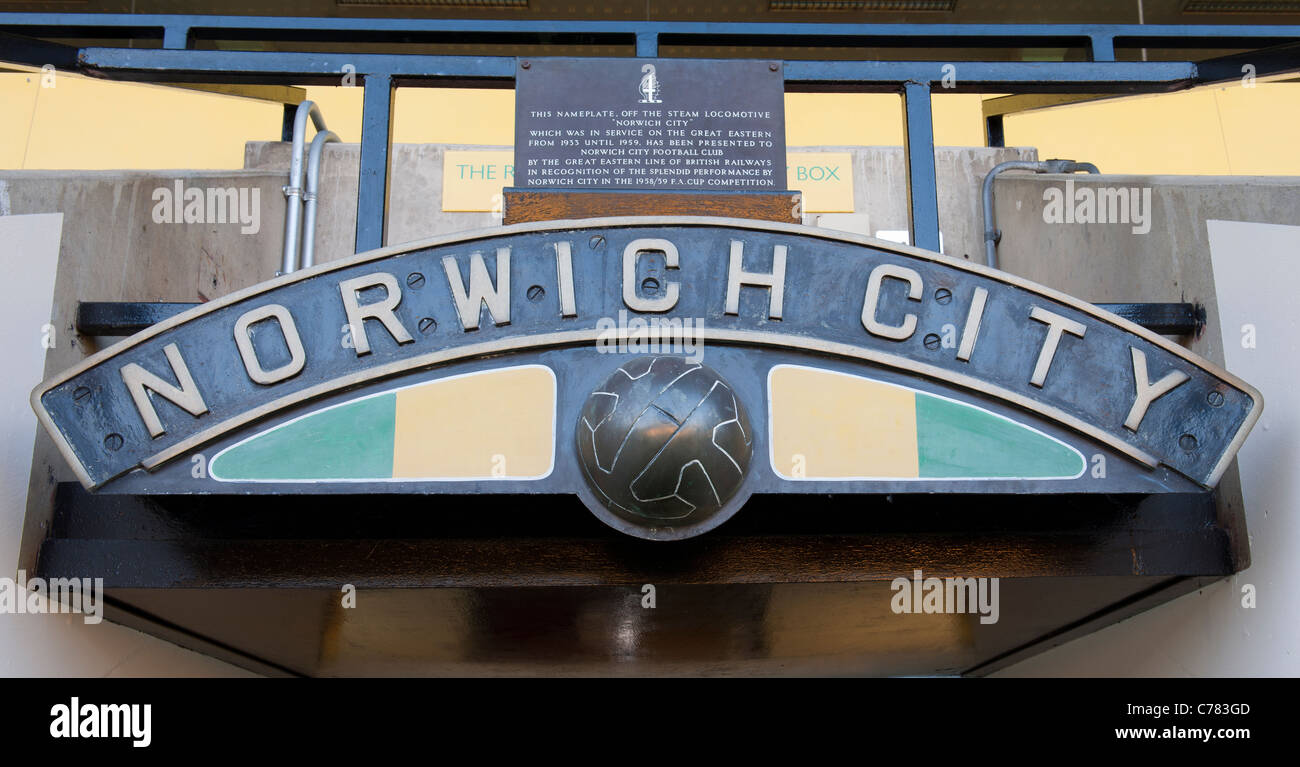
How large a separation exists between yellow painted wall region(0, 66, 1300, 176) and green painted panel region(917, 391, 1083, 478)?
789 centimetres

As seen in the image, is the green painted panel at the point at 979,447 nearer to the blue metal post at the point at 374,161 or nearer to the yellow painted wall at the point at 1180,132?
the blue metal post at the point at 374,161

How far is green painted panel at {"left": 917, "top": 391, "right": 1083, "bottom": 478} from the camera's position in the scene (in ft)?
14.4

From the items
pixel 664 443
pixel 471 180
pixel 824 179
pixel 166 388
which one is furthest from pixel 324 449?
pixel 824 179

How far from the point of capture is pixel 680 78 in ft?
17.5

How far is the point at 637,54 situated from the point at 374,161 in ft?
4.40

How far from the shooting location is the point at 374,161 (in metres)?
5.32

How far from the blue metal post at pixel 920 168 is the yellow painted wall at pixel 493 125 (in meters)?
6.56

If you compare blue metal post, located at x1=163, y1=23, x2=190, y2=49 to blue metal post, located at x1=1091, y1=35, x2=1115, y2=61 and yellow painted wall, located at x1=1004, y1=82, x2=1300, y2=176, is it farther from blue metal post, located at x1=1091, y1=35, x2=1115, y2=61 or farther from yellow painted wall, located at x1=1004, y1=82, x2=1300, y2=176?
yellow painted wall, located at x1=1004, y1=82, x2=1300, y2=176

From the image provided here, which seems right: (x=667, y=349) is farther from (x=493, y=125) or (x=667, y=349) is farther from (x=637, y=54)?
(x=493, y=125)

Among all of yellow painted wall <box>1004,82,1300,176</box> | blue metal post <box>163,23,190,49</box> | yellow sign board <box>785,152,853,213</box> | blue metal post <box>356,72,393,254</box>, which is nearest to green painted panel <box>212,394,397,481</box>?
blue metal post <box>356,72,393,254</box>

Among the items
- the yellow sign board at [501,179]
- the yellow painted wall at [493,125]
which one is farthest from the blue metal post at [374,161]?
the yellow painted wall at [493,125]
